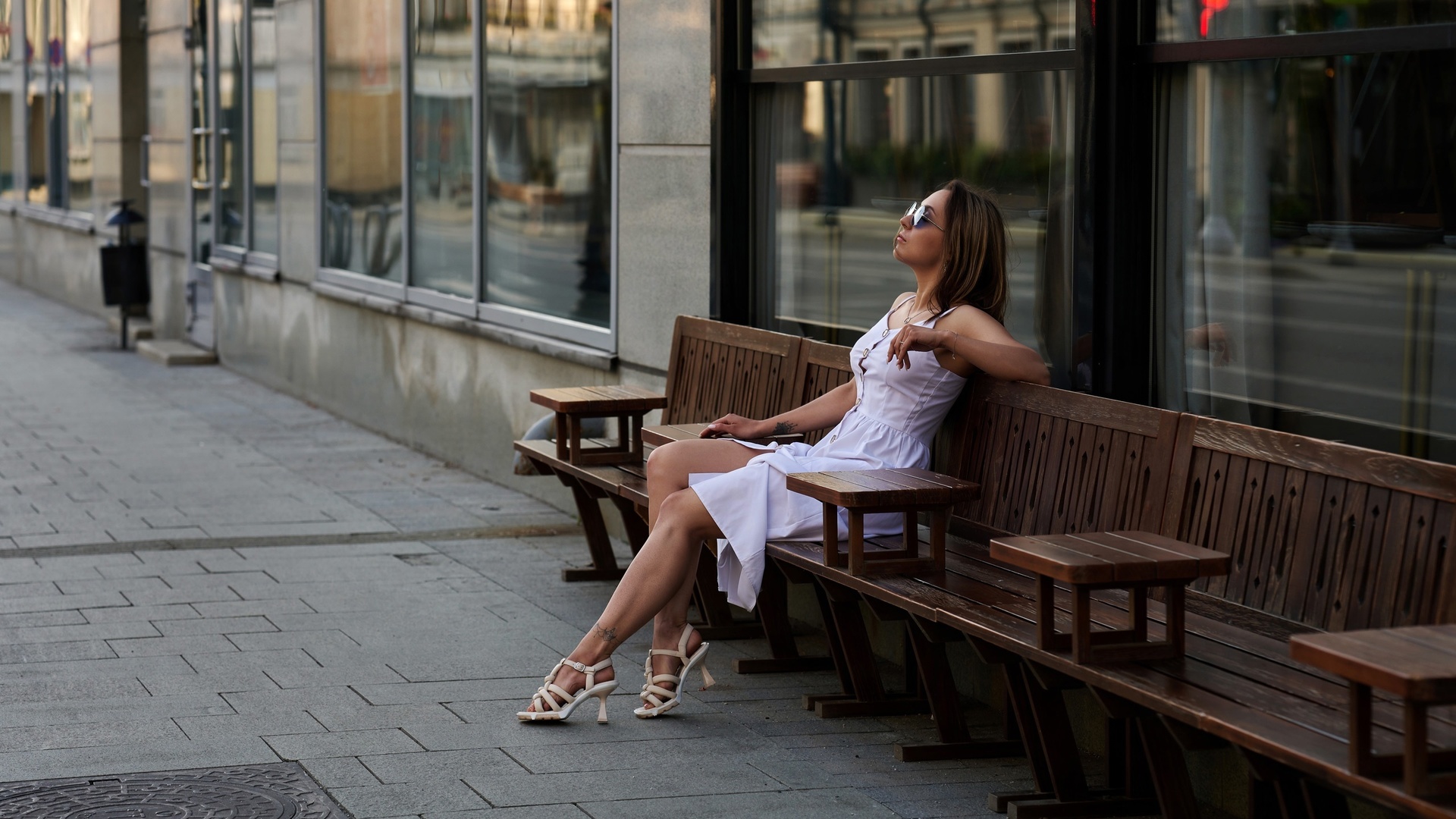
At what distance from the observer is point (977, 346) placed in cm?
500

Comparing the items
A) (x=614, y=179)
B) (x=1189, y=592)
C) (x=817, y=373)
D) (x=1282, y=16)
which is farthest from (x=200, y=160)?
(x=1189, y=592)

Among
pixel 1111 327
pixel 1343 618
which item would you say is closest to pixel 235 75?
pixel 1111 327

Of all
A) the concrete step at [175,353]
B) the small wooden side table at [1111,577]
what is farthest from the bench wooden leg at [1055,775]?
the concrete step at [175,353]

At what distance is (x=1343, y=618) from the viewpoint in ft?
12.7

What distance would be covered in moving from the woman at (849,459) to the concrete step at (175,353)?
10.2 metres

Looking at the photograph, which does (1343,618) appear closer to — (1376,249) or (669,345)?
(1376,249)

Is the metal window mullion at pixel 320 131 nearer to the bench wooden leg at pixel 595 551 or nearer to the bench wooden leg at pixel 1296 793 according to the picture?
the bench wooden leg at pixel 595 551

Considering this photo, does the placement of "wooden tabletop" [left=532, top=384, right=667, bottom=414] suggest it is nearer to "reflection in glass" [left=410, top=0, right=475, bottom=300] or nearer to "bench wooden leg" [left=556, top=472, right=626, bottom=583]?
"bench wooden leg" [left=556, top=472, right=626, bottom=583]

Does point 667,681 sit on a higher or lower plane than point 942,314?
lower

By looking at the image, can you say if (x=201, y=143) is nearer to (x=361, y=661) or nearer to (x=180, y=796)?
(x=361, y=661)

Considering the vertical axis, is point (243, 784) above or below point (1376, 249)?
below

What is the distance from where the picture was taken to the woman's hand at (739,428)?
5652 mm

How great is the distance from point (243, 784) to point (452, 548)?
3.14m

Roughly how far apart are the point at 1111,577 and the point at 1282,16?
5.73 feet
